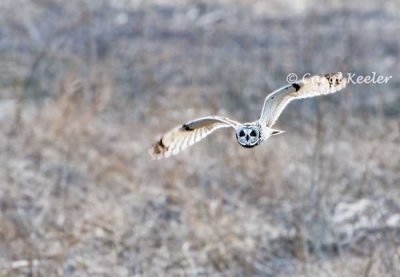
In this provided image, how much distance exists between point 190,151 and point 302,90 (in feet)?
13.5

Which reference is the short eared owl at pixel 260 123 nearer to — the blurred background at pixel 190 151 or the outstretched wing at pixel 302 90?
the outstretched wing at pixel 302 90

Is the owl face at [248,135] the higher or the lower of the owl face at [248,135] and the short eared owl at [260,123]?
the lower

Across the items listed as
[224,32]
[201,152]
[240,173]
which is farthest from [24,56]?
[240,173]

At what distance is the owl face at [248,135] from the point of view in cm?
135

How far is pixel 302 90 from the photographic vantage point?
1.47m

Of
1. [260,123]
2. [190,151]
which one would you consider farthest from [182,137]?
[190,151]

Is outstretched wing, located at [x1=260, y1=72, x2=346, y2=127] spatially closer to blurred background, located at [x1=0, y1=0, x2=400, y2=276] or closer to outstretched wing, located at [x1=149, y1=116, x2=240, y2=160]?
outstretched wing, located at [x1=149, y1=116, x2=240, y2=160]

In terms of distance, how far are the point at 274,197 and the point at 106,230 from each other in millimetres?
945

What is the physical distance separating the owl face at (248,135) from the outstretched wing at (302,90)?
0.22 feet

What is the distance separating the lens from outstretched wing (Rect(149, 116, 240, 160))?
1.56 meters

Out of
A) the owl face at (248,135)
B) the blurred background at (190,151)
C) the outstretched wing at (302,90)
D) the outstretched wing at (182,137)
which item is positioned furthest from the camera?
the blurred background at (190,151)

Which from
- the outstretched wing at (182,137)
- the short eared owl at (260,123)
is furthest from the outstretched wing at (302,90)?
the outstretched wing at (182,137)

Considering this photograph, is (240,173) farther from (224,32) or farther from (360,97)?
(224,32)

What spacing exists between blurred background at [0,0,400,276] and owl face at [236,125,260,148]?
2.00 metres
